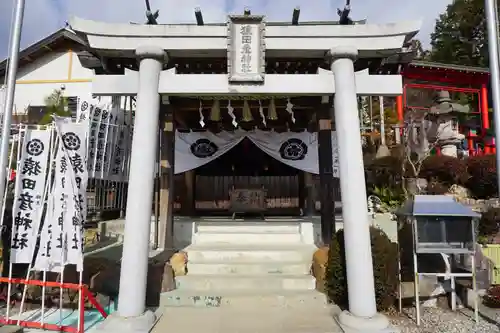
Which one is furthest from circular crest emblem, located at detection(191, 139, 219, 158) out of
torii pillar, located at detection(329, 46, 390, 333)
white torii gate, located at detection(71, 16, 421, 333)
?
torii pillar, located at detection(329, 46, 390, 333)

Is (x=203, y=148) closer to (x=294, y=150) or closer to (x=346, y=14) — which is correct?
(x=294, y=150)

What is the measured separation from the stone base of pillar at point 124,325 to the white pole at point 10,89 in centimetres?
266

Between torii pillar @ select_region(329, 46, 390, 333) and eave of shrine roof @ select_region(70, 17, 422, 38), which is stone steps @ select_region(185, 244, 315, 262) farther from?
eave of shrine roof @ select_region(70, 17, 422, 38)

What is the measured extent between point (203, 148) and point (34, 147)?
5.55m

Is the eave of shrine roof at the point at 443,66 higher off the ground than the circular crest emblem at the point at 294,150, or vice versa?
the eave of shrine roof at the point at 443,66

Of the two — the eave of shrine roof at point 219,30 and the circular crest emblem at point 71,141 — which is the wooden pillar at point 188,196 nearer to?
the circular crest emblem at point 71,141

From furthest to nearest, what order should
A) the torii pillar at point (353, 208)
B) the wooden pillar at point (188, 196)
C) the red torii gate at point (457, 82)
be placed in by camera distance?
1. the red torii gate at point (457, 82)
2. the wooden pillar at point (188, 196)
3. the torii pillar at point (353, 208)

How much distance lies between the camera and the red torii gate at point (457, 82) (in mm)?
22109

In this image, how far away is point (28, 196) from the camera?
6.34 meters

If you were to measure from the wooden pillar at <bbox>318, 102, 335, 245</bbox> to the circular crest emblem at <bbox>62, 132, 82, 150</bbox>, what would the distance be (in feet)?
19.1

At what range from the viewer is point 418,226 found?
21.7ft

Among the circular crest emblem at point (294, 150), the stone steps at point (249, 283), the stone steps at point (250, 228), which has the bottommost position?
the stone steps at point (249, 283)

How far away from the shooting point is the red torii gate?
22109 millimetres

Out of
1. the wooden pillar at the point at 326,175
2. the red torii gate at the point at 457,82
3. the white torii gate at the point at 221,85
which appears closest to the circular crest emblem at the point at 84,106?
the white torii gate at the point at 221,85
